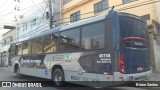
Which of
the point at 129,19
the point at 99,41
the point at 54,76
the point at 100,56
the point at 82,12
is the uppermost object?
the point at 82,12

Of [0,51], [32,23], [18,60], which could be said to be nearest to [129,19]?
[18,60]

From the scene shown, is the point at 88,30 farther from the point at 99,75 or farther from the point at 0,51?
the point at 0,51

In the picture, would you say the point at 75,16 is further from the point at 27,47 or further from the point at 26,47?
the point at 27,47

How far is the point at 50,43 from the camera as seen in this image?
1236cm

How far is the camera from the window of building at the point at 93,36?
9.03 m

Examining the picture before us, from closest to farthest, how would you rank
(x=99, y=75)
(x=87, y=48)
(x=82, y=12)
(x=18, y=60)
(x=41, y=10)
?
(x=99, y=75) → (x=87, y=48) → (x=18, y=60) → (x=82, y=12) → (x=41, y=10)

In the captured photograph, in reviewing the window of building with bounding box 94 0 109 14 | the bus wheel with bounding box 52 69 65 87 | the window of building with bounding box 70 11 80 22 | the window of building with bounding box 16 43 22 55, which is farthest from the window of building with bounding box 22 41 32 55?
the window of building with bounding box 70 11 80 22

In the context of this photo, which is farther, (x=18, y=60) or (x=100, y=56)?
(x=18, y=60)

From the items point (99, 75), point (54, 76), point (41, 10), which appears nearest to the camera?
point (99, 75)

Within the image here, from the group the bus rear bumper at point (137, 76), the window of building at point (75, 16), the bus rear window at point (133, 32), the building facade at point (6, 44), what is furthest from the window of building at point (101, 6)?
the building facade at point (6, 44)

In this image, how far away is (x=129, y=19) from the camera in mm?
9211

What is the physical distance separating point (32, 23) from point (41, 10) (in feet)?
9.85

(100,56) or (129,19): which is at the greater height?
(129,19)

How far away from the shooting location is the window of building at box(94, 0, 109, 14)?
2310 centimetres
